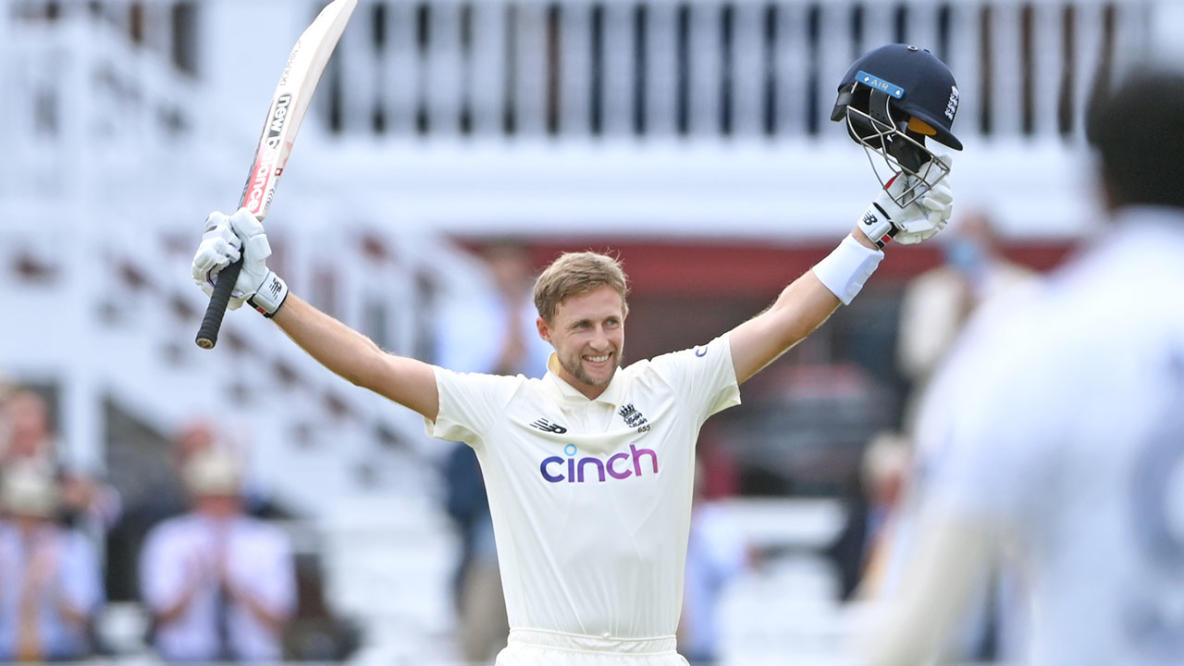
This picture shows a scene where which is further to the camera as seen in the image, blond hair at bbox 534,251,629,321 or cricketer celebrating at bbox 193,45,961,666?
blond hair at bbox 534,251,629,321

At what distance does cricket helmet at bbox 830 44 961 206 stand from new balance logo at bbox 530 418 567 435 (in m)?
0.97

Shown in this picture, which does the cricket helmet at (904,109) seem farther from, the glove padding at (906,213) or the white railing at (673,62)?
the white railing at (673,62)

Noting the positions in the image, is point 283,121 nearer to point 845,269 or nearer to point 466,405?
point 466,405

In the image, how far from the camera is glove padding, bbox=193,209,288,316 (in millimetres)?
4934

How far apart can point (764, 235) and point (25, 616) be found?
5.25 metres

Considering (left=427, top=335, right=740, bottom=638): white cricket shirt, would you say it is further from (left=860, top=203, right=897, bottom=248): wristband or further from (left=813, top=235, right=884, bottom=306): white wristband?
(left=860, top=203, right=897, bottom=248): wristband

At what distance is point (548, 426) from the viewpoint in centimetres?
500

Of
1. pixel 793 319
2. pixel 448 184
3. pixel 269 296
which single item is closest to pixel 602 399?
pixel 793 319

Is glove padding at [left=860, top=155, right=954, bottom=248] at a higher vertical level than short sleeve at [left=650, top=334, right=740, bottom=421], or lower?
higher

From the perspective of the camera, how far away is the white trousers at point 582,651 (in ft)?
15.9

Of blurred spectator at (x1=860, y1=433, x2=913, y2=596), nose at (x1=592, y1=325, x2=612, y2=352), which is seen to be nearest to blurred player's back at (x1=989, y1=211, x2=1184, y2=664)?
nose at (x1=592, y1=325, x2=612, y2=352)

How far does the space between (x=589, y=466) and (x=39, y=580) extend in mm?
5461

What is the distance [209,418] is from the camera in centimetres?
1123

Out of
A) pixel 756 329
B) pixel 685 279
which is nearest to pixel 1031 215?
pixel 685 279
